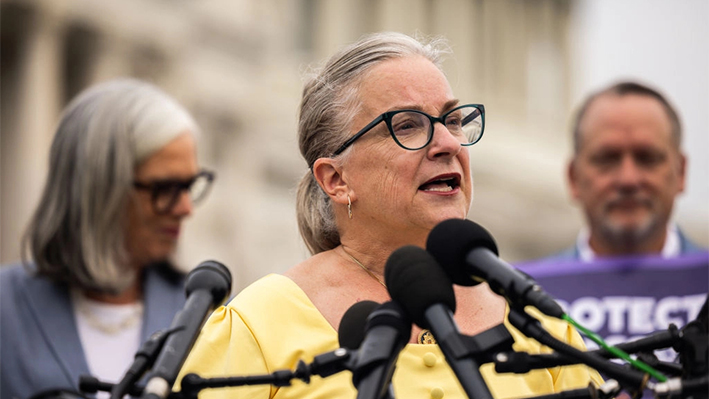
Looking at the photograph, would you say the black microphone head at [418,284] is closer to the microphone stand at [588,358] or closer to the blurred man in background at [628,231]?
the microphone stand at [588,358]

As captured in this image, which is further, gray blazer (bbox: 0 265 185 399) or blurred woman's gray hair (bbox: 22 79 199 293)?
blurred woman's gray hair (bbox: 22 79 199 293)

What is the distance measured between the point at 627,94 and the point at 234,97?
55.9 feet

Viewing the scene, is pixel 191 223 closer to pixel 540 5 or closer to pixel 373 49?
pixel 373 49

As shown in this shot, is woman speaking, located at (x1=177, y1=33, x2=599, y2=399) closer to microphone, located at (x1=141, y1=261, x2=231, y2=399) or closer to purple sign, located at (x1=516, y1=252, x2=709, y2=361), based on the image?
microphone, located at (x1=141, y1=261, x2=231, y2=399)

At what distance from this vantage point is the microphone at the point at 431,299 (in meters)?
2.23

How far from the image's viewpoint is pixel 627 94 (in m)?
5.67

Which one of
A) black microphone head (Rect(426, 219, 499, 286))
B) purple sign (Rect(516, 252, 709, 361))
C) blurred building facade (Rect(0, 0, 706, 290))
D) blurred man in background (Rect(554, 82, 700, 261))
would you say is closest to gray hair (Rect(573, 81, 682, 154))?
blurred man in background (Rect(554, 82, 700, 261))

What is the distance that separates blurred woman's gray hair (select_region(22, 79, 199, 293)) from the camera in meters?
4.66

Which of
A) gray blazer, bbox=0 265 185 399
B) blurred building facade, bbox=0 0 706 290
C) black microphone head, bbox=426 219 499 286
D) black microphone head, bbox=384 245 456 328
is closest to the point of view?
black microphone head, bbox=384 245 456 328

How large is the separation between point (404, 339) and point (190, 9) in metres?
18.5

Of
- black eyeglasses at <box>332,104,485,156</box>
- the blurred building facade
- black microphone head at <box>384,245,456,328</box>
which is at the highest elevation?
black eyeglasses at <box>332,104,485,156</box>

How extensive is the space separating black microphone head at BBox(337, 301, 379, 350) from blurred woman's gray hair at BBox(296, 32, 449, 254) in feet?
2.83

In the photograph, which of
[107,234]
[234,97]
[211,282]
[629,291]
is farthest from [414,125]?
[234,97]

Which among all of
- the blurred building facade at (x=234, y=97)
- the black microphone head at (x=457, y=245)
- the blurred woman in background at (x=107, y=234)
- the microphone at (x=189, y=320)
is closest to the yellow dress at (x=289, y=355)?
the microphone at (x=189, y=320)
